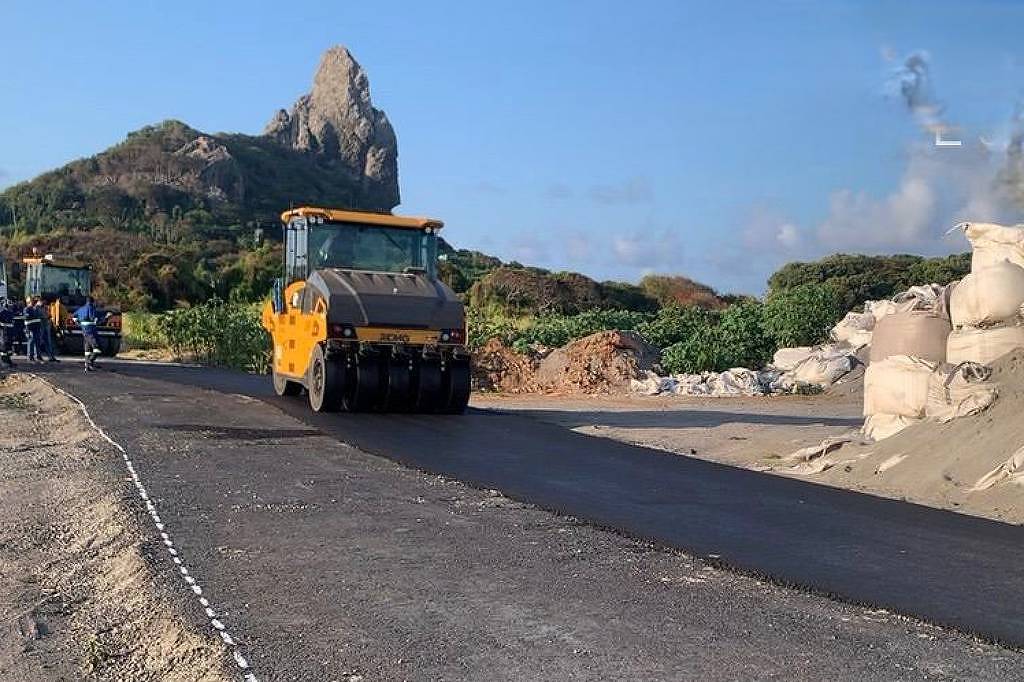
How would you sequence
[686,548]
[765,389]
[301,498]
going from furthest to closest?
Answer: 1. [765,389]
2. [301,498]
3. [686,548]

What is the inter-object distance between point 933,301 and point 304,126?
93827 millimetres

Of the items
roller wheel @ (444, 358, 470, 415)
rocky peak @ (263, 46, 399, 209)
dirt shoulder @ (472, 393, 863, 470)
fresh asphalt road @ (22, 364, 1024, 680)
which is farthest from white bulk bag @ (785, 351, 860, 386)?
rocky peak @ (263, 46, 399, 209)

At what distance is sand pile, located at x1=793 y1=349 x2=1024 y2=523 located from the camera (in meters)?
10.1

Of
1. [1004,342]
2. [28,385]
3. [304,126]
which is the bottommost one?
[28,385]

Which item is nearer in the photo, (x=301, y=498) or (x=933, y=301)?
(x=301, y=498)

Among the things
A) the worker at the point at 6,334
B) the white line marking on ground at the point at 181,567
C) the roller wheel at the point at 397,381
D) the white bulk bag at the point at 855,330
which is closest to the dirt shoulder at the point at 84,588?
the white line marking on ground at the point at 181,567

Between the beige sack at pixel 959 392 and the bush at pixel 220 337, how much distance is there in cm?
2306

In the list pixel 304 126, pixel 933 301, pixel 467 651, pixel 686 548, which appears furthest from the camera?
pixel 304 126

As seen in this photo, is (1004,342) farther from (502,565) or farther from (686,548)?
(502,565)

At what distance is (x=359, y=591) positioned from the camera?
618cm

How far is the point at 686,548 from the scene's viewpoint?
7.60 meters

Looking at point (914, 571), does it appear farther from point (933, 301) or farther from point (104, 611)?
point (933, 301)

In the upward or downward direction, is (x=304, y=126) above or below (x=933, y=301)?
above

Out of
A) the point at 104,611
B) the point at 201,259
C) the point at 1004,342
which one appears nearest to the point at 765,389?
the point at 1004,342
